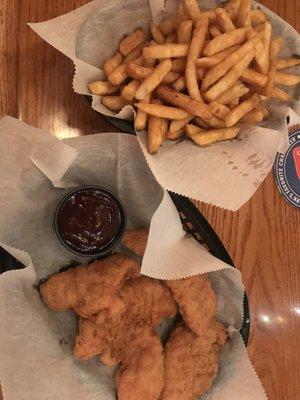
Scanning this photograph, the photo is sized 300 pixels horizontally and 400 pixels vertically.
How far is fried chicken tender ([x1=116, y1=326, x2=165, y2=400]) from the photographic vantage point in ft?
5.16

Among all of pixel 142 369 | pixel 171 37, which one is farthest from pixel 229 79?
pixel 142 369

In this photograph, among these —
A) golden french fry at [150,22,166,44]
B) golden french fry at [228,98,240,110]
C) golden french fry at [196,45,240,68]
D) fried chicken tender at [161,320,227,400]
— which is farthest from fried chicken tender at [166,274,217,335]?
golden french fry at [150,22,166,44]

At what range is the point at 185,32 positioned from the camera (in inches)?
61.9

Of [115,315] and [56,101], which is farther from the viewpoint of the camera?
[56,101]

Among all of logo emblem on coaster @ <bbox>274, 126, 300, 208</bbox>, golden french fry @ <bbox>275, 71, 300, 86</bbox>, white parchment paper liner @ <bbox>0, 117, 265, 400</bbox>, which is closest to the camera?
white parchment paper liner @ <bbox>0, 117, 265, 400</bbox>

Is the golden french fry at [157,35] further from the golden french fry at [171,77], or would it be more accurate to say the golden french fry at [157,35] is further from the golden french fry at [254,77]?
the golden french fry at [254,77]

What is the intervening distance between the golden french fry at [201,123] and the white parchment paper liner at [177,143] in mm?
62

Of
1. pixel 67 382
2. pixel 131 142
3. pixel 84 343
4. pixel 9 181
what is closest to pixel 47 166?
pixel 9 181

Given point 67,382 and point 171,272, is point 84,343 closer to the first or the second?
point 67,382

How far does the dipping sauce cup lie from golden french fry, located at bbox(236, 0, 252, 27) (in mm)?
664

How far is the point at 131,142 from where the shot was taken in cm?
161

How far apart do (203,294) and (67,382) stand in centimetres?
48

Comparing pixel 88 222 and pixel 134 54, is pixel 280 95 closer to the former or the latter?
pixel 134 54

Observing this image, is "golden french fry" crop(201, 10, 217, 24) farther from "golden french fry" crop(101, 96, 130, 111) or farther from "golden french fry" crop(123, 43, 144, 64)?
"golden french fry" crop(101, 96, 130, 111)
